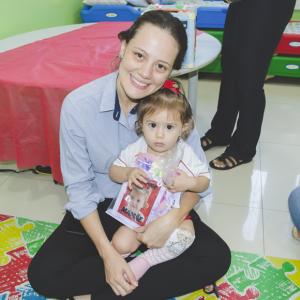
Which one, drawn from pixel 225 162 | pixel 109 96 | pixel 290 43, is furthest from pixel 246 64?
pixel 290 43

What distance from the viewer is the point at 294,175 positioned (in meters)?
1.82

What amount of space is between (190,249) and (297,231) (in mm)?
652

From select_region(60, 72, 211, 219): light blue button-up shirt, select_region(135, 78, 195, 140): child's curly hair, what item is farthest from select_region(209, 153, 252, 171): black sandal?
select_region(135, 78, 195, 140): child's curly hair

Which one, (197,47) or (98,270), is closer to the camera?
(98,270)

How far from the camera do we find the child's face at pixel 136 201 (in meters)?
1.02

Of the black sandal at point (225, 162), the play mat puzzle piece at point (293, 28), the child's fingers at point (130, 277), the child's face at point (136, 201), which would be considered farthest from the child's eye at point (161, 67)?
the play mat puzzle piece at point (293, 28)

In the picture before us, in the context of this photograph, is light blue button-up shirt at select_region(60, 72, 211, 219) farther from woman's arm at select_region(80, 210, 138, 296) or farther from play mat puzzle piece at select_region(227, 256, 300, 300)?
play mat puzzle piece at select_region(227, 256, 300, 300)

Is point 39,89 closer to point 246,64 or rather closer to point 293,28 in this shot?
point 246,64

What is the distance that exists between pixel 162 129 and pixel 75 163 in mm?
339

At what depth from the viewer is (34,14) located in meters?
2.39

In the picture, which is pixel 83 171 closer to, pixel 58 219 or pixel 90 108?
pixel 90 108

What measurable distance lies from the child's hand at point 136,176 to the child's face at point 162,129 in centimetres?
12

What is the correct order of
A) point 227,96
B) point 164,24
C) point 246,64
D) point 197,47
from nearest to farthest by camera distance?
point 164,24, point 246,64, point 197,47, point 227,96

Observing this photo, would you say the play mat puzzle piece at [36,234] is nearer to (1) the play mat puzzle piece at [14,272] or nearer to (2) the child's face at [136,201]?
(1) the play mat puzzle piece at [14,272]
